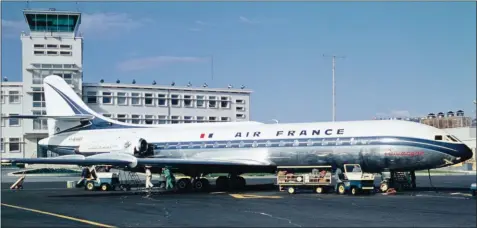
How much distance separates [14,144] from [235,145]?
196 ft

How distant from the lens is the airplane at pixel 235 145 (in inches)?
1201

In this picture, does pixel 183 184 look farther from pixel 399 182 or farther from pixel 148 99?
pixel 148 99

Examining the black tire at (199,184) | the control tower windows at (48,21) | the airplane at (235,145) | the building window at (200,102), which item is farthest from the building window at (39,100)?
the black tire at (199,184)

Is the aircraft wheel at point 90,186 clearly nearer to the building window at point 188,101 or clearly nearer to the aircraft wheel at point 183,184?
the aircraft wheel at point 183,184

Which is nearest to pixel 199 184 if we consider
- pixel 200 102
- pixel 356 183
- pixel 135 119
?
pixel 356 183

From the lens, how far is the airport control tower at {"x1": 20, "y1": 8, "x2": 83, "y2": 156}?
82812mm

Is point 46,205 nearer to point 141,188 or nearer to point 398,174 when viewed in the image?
point 141,188

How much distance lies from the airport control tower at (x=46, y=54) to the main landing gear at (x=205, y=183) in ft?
169

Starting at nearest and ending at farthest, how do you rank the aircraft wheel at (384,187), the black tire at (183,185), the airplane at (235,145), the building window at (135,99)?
the airplane at (235,145)
the aircraft wheel at (384,187)
the black tire at (183,185)
the building window at (135,99)

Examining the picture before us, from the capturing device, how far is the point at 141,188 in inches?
1474

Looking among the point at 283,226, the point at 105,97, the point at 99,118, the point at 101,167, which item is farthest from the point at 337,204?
the point at 105,97

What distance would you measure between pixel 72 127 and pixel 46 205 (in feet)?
61.9

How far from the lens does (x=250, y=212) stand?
20828 mm

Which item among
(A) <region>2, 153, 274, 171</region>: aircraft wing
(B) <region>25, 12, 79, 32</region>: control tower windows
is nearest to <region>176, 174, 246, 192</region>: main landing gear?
(A) <region>2, 153, 274, 171</region>: aircraft wing
